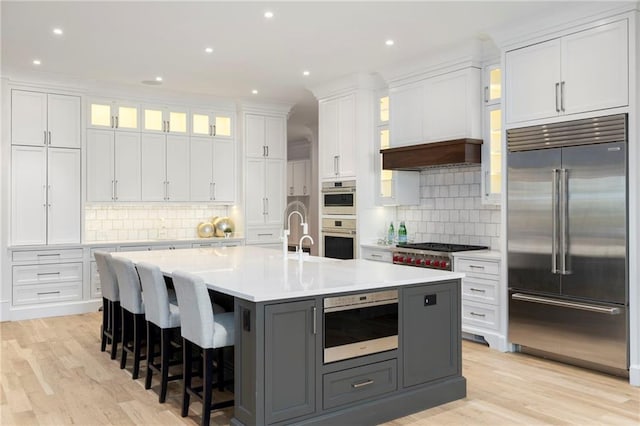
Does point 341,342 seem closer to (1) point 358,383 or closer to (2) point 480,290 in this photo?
(1) point 358,383

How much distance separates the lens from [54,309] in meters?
6.60

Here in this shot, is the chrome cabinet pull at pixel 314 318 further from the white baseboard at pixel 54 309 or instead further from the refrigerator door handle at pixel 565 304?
the white baseboard at pixel 54 309

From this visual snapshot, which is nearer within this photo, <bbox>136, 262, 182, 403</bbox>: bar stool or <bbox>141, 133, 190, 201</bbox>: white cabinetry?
<bbox>136, 262, 182, 403</bbox>: bar stool

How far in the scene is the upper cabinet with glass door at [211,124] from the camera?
306 inches

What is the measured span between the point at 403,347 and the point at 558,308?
174 centimetres

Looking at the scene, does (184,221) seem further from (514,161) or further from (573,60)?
(573,60)

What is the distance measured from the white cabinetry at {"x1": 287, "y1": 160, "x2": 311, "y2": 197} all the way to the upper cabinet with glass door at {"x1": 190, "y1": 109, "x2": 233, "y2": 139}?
359 cm

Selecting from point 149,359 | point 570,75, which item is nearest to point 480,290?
point 570,75

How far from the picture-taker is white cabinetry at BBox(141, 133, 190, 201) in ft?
Answer: 24.0

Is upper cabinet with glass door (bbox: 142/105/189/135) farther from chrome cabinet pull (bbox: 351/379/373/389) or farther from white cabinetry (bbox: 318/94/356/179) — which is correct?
chrome cabinet pull (bbox: 351/379/373/389)

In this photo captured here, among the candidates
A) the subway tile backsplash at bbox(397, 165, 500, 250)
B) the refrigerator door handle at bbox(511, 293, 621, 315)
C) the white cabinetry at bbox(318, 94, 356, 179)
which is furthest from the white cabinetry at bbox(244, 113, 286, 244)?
the refrigerator door handle at bbox(511, 293, 621, 315)

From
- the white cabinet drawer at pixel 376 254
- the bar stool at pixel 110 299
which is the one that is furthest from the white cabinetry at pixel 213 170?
the bar stool at pixel 110 299

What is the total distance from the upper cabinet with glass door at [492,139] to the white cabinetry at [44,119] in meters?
4.85

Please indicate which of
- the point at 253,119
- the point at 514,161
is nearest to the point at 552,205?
the point at 514,161
